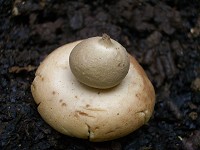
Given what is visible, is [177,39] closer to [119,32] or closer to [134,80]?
[119,32]

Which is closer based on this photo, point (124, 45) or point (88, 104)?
point (88, 104)

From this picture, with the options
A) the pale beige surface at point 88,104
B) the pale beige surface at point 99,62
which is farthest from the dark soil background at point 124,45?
the pale beige surface at point 99,62

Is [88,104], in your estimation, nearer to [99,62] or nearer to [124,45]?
[99,62]

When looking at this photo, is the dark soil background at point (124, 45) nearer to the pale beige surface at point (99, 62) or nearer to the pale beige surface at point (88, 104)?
the pale beige surface at point (88, 104)

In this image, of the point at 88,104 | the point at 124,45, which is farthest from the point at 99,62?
the point at 124,45

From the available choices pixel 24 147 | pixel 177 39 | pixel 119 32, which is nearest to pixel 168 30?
pixel 177 39

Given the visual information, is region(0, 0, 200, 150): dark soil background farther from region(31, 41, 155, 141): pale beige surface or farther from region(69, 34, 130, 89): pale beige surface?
region(69, 34, 130, 89): pale beige surface

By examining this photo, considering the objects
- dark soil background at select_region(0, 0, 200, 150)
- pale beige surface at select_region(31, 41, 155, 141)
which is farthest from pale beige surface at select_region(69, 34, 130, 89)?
dark soil background at select_region(0, 0, 200, 150)
